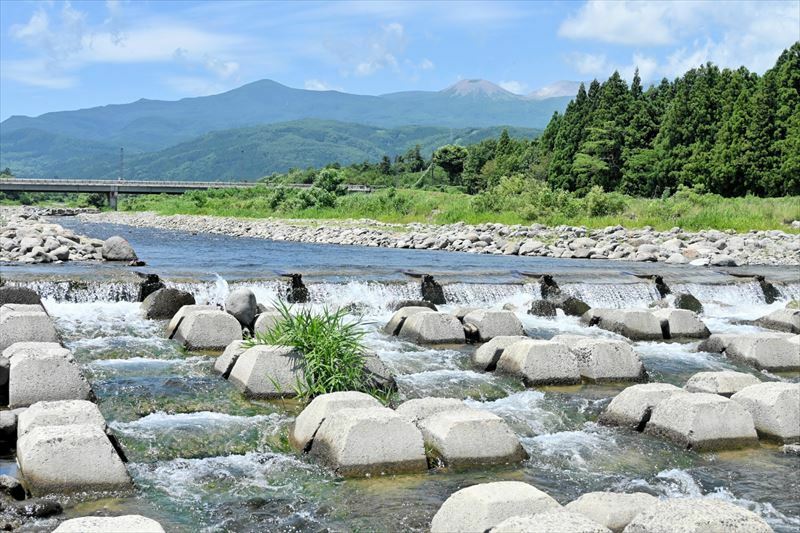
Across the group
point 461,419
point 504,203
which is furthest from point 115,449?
point 504,203

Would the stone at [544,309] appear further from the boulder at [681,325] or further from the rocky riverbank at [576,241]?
the rocky riverbank at [576,241]

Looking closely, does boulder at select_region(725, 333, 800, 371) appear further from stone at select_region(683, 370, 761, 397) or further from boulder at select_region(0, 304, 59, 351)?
boulder at select_region(0, 304, 59, 351)

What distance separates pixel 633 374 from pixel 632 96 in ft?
161

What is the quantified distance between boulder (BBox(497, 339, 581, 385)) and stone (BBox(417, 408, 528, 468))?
125 inches

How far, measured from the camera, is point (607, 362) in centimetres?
1178

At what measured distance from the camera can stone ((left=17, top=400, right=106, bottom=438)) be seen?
298 inches

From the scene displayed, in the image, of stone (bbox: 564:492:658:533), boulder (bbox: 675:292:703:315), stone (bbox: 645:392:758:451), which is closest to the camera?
stone (bbox: 564:492:658:533)

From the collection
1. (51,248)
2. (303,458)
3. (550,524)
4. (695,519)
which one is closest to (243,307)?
(303,458)

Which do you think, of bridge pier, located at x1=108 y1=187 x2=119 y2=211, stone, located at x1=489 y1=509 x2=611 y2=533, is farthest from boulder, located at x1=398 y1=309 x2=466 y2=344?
bridge pier, located at x1=108 y1=187 x2=119 y2=211

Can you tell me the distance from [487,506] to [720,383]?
18.5 feet

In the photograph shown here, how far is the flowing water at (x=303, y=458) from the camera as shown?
679 cm

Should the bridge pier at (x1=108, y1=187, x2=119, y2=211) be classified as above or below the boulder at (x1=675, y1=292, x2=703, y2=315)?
below

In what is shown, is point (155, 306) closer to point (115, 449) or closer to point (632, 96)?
point (115, 449)

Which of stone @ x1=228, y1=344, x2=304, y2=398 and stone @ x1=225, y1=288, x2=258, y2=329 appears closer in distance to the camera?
stone @ x1=228, y1=344, x2=304, y2=398
